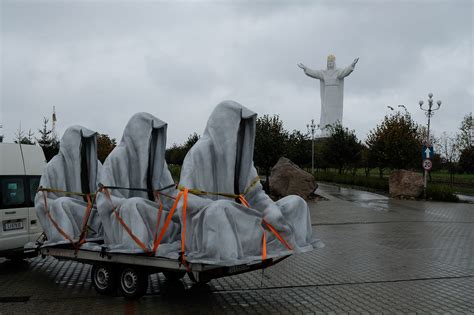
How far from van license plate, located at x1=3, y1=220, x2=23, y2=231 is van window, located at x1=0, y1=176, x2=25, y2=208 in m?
0.31

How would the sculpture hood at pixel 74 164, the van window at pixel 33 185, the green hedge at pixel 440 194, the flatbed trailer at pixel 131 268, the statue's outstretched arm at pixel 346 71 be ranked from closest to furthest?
1. the flatbed trailer at pixel 131 268
2. the sculpture hood at pixel 74 164
3. the van window at pixel 33 185
4. the green hedge at pixel 440 194
5. the statue's outstretched arm at pixel 346 71


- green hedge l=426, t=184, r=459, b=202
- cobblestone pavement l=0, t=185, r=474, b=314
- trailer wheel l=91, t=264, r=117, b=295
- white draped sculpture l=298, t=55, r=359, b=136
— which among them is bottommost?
cobblestone pavement l=0, t=185, r=474, b=314

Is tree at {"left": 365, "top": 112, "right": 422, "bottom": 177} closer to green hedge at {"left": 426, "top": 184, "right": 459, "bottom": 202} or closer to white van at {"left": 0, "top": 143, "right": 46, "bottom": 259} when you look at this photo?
green hedge at {"left": 426, "top": 184, "right": 459, "bottom": 202}

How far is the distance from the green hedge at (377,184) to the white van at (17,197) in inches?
855

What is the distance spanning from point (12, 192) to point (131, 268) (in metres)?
3.64

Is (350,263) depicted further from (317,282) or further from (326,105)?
(326,105)

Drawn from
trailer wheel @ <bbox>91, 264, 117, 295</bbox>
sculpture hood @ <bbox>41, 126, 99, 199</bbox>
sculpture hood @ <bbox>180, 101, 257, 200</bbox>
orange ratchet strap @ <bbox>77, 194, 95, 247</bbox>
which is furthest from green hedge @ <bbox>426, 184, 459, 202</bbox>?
trailer wheel @ <bbox>91, 264, 117, 295</bbox>

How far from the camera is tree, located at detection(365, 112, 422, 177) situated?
30.8 meters

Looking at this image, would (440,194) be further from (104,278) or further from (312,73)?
(312,73)

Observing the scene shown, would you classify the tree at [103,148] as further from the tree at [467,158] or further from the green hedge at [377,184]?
the tree at [467,158]

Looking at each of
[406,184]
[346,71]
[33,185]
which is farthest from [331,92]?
[33,185]

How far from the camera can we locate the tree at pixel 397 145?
3080 cm

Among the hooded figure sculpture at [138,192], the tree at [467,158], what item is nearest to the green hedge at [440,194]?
the tree at [467,158]

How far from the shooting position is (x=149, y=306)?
6.25 metres
